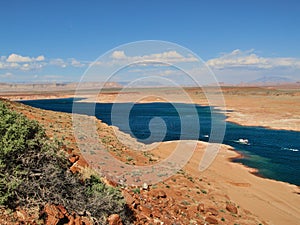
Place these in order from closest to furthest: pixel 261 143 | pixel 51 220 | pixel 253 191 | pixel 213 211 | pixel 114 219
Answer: pixel 51 220 < pixel 114 219 < pixel 213 211 < pixel 253 191 < pixel 261 143

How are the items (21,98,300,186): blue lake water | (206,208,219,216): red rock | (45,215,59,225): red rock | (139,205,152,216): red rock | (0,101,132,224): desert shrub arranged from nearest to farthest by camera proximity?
(45,215,59,225): red rock < (0,101,132,224): desert shrub < (139,205,152,216): red rock < (206,208,219,216): red rock < (21,98,300,186): blue lake water

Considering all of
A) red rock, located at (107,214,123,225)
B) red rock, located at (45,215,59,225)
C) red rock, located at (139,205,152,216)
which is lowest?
red rock, located at (139,205,152,216)

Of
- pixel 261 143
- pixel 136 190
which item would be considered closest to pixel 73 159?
pixel 136 190

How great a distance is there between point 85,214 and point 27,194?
5.55ft

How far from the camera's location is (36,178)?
24.1ft

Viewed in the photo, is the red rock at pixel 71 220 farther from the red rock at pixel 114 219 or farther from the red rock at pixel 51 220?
the red rock at pixel 114 219

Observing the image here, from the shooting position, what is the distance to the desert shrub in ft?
21.7

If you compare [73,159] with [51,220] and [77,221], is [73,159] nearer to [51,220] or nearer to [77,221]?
[77,221]

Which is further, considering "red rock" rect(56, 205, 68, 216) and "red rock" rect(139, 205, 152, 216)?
"red rock" rect(139, 205, 152, 216)

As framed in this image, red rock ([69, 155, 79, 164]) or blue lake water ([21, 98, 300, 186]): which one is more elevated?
red rock ([69, 155, 79, 164])

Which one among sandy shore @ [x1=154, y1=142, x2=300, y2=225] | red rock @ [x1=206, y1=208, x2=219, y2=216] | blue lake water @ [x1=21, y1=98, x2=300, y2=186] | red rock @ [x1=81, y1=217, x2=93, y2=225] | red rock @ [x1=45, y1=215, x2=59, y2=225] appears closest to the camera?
red rock @ [x1=45, y1=215, x2=59, y2=225]

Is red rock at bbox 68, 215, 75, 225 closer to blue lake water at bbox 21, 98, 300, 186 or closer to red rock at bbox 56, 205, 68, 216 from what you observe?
red rock at bbox 56, 205, 68, 216

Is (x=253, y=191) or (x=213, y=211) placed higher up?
(x=213, y=211)

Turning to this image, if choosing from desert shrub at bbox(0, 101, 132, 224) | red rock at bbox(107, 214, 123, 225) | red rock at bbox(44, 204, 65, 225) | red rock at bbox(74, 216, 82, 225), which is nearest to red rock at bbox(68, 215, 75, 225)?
red rock at bbox(74, 216, 82, 225)
